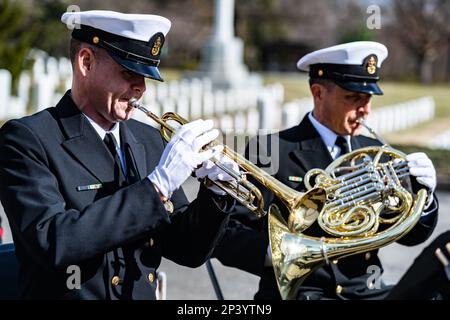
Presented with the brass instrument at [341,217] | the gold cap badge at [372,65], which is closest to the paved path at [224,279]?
the gold cap badge at [372,65]

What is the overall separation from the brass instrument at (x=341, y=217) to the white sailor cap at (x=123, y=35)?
2.79 ft

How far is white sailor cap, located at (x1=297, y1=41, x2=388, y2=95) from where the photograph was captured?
3.84m

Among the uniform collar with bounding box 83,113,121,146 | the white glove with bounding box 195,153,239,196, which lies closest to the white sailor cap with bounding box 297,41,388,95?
the white glove with bounding box 195,153,239,196

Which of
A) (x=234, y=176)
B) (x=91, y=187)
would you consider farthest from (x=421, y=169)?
(x=91, y=187)

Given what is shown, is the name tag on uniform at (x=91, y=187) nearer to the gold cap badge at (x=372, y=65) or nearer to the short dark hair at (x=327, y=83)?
the short dark hair at (x=327, y=83)

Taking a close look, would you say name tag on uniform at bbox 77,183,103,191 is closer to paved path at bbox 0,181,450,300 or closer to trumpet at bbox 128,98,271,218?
trumpet at bbox 128,98,271,218

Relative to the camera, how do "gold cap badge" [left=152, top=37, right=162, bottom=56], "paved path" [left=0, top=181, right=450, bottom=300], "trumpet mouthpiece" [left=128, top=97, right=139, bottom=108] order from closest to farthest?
1. "trumpet mouthpiece" [left=128, top=97, right=139, bottom=108]
2. "gold cap badge" [left=152, top=37, right=162, bottom=56]
3. "paved path" [left=0, top=181, right=450, bottom=300]

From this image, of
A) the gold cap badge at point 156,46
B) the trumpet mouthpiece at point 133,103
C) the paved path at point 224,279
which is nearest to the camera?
the trumpet mouthpiece at point 133,103

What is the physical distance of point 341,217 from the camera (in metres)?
2.99

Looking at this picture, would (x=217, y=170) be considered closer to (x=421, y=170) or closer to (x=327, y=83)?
(x=421, y=170)

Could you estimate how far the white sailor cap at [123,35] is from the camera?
8.80ft

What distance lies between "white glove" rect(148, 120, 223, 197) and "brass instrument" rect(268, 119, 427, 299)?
0.59 meters
